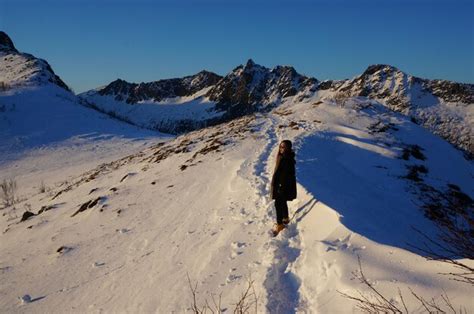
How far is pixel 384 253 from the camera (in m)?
6.88

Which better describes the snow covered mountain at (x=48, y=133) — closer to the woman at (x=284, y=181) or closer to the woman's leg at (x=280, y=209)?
the woman at (x=284, y=181)

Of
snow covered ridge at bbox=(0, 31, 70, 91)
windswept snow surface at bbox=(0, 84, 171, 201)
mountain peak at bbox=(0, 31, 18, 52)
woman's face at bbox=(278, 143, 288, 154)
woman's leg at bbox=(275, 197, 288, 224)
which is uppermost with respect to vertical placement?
mountain peak at bbox=(0, 31, 18, 52)

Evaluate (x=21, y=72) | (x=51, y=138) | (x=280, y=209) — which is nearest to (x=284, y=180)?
(x=280, y=209)

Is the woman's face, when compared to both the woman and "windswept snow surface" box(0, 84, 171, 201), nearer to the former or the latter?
the woman

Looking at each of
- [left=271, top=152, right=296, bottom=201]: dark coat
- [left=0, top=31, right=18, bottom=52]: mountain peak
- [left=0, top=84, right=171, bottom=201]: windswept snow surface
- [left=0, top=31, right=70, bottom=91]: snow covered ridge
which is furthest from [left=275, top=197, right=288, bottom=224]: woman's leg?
[left=0, top=31, right=18, bottom=52]: mountain peak

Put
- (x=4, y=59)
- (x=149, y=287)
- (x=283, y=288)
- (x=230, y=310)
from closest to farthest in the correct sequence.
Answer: (x=230, y=310) < (x=283, y=288) < (x=149, y=287) < (x=4, y=59)

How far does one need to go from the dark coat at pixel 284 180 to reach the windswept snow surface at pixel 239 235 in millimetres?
655

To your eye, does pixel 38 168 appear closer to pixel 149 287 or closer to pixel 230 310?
pixel 149 287

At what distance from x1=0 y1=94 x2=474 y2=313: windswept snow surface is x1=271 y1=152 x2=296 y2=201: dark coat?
0.66 meters

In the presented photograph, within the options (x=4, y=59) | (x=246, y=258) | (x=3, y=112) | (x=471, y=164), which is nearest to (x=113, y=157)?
(x=3, y=112)

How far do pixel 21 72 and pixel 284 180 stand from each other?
81.0m

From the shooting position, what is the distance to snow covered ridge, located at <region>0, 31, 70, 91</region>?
66.9 meters

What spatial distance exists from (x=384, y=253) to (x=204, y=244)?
4.36 meters

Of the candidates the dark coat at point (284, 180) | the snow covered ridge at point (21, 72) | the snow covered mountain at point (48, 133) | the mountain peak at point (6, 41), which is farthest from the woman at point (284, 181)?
the mountain peak at point (6, 41)
